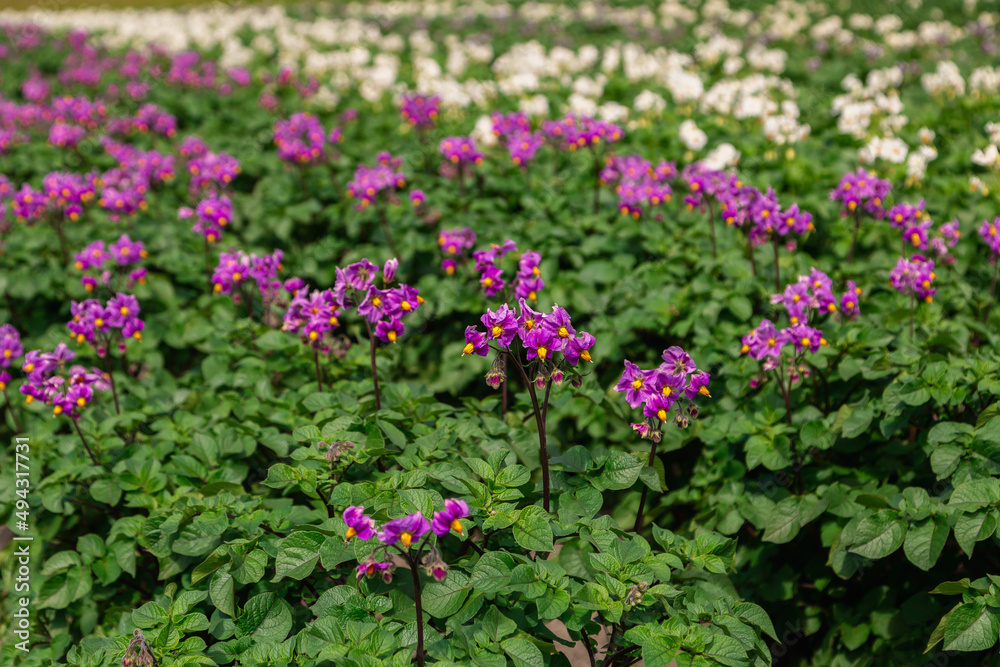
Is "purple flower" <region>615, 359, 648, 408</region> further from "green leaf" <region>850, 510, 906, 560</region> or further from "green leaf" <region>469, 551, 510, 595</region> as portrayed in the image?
"green leaf" <region>850, 510, 906, 560</region>

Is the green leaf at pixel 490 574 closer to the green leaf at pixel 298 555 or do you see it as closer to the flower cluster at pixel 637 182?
the green leaf at pixel 298 555

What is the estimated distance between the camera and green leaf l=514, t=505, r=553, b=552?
2.28 m

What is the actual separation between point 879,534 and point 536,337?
4.90ft

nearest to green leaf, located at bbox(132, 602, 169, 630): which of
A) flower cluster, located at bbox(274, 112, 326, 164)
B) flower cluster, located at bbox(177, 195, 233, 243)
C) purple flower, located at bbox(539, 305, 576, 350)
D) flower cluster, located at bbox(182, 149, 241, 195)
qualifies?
purple flower, located at bbox(539, 305, 576, 350)

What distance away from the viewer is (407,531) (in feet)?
6.70

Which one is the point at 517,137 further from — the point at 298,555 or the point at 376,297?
the point at 298,555

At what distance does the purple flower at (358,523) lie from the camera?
214 cm

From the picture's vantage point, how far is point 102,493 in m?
3.16

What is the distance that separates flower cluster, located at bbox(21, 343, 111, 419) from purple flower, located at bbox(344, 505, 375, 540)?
192 centimetres

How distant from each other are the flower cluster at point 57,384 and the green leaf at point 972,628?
359cm

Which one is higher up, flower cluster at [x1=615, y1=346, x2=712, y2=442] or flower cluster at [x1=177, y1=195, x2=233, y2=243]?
flower cluster at [x1=615, y1=346, x2=712, y2=442]

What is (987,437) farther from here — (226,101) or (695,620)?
(226,101)

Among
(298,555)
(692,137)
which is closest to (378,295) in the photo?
(298,555)

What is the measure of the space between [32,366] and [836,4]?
14134mm
